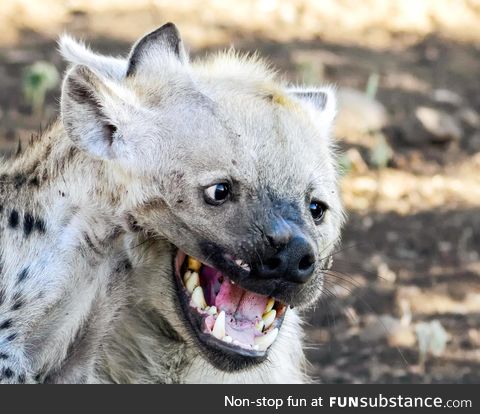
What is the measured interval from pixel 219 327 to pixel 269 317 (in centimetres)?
19

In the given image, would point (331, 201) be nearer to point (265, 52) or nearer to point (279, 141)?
point (279, 141)

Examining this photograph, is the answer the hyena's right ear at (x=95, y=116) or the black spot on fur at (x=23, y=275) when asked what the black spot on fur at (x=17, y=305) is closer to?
the black spot on fur at (x=23, y=275)

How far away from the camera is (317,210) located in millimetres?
4500

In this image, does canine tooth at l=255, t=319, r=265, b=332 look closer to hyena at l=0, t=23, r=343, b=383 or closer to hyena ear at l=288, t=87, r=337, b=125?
hyena at l=0, t=23, r=343, b=383

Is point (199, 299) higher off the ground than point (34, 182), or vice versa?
point (34, 182)

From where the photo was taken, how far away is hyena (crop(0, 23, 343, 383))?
421 centimetres

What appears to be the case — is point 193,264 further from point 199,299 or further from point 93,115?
point 93,115

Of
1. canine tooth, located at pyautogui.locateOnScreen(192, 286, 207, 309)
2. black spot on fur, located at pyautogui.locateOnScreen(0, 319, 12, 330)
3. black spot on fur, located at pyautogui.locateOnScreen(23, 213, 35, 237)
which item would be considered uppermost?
black spot on fur, located at pyautogui.locateOnScreen(23, 213, 35, 237)

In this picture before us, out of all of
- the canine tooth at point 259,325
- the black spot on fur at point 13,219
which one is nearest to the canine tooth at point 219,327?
the canine tooth at point 259,325

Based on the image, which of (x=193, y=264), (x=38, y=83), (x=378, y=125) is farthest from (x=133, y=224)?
(x=378, y=125)

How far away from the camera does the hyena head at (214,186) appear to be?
13.7 ft

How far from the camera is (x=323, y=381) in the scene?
6074 millimetres

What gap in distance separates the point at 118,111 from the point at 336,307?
2.45 meters

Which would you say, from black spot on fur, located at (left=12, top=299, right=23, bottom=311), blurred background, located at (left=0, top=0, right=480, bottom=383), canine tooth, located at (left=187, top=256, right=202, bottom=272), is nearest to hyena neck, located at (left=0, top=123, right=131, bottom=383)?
black spot on fur, located at (left=12, top=299, right=23, bottom=311)
